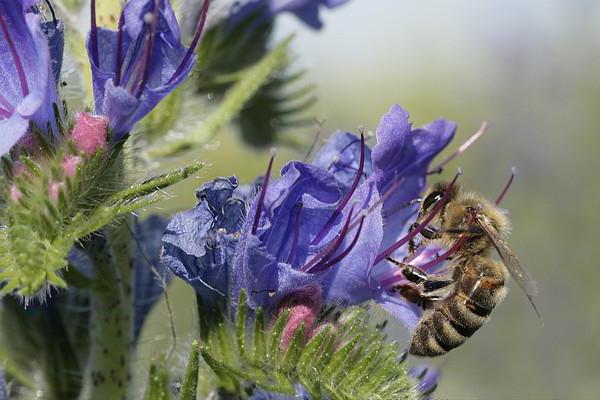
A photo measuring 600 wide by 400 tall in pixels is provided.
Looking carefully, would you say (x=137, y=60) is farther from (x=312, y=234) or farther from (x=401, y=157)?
(x=401, y=157)

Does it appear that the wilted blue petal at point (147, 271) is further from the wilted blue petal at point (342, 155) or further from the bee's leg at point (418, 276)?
the bee's leg at point (418, 276)

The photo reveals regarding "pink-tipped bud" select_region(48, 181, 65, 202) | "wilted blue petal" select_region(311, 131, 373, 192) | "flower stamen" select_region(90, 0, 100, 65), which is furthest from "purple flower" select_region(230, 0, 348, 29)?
"pink-tipped bud" select_region(48, 181, 65, 202)

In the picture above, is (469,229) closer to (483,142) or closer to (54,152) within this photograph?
(54,152)

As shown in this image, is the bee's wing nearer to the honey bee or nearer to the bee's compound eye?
the honey bee

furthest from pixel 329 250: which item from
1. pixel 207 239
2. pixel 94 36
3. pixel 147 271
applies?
pixel 147 271

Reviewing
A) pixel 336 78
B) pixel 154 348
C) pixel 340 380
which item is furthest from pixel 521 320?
pixel 336 78

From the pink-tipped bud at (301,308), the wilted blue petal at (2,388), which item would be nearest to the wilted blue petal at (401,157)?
the pink-tipped bud at (301,308)
